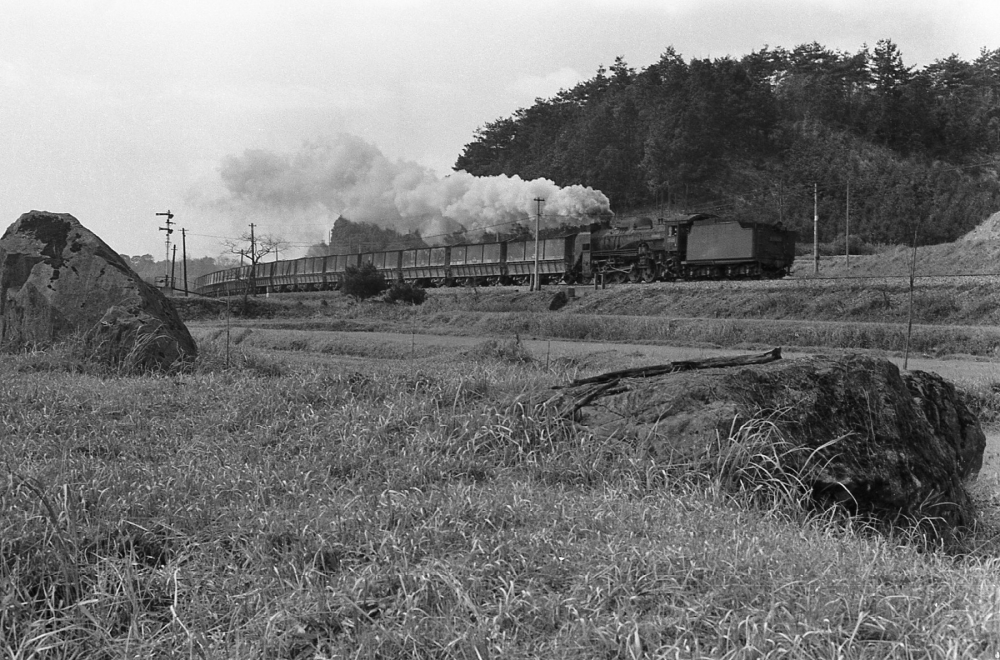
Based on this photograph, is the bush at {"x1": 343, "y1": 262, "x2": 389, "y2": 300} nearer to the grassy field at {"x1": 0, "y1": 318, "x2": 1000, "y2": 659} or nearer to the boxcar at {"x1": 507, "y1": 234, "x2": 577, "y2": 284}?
the boxcar at {"x1": 507, "y1": 234, "x2": 577, "y2": 284}

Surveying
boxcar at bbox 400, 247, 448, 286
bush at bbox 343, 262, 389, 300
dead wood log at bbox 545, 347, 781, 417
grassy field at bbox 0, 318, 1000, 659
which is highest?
boxcar at bbox 400, 247, 448, 286

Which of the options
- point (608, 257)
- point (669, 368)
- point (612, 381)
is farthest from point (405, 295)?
point (612, 381)

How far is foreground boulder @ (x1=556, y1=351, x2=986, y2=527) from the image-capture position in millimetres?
5305

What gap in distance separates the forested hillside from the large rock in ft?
213

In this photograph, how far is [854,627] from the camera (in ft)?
9.68

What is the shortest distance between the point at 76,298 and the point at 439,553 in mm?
9012

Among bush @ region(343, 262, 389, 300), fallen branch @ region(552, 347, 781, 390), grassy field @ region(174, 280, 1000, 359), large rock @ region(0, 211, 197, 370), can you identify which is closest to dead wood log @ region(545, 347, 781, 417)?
fallen branch @ region(552, 347, 781, 390)

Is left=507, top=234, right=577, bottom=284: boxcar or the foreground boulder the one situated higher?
left=507, top=234, right=577, bottom=284: boxcar

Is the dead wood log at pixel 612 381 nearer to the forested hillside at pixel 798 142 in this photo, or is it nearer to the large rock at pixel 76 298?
the large rock at pixel 76 298

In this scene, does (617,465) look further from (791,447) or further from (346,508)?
(346,508)

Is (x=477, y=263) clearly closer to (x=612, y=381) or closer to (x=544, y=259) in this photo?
(x=544, y=259)

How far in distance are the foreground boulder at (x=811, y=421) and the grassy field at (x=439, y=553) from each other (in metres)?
0.20

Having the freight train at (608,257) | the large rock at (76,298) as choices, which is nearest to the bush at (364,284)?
the freight train at (608,257)

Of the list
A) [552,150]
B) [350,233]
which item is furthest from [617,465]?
[552,150]
